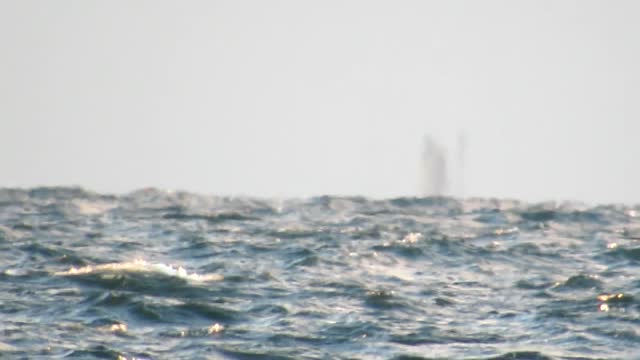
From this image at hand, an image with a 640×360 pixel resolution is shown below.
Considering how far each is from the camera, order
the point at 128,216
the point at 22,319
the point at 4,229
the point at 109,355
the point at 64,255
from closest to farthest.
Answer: the point at 109,355, the point at 22,319, the point at 64,255, the point at 4,229, the point at 128,216

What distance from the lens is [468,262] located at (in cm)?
3700

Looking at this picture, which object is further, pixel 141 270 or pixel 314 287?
pixel 141 270

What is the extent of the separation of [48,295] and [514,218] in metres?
23.6

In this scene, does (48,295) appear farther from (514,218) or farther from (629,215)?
(629,215)

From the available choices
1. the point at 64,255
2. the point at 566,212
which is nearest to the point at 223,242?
the point at 64,255

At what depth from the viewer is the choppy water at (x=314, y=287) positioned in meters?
25.5

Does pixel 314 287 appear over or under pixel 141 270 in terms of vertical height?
under

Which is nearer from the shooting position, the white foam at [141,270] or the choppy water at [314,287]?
the choppy water at [314,287]

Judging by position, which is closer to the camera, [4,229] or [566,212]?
[4,229]

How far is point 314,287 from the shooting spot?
31859 mm

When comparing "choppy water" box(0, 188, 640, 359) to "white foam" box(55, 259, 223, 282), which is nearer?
"choppy water" box(0, 188, 640, 359)

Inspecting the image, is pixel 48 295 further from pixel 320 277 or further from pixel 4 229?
pixel 4 229

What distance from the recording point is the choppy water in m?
25.5

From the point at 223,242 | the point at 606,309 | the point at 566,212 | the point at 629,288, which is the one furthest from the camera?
the point at 566,212
